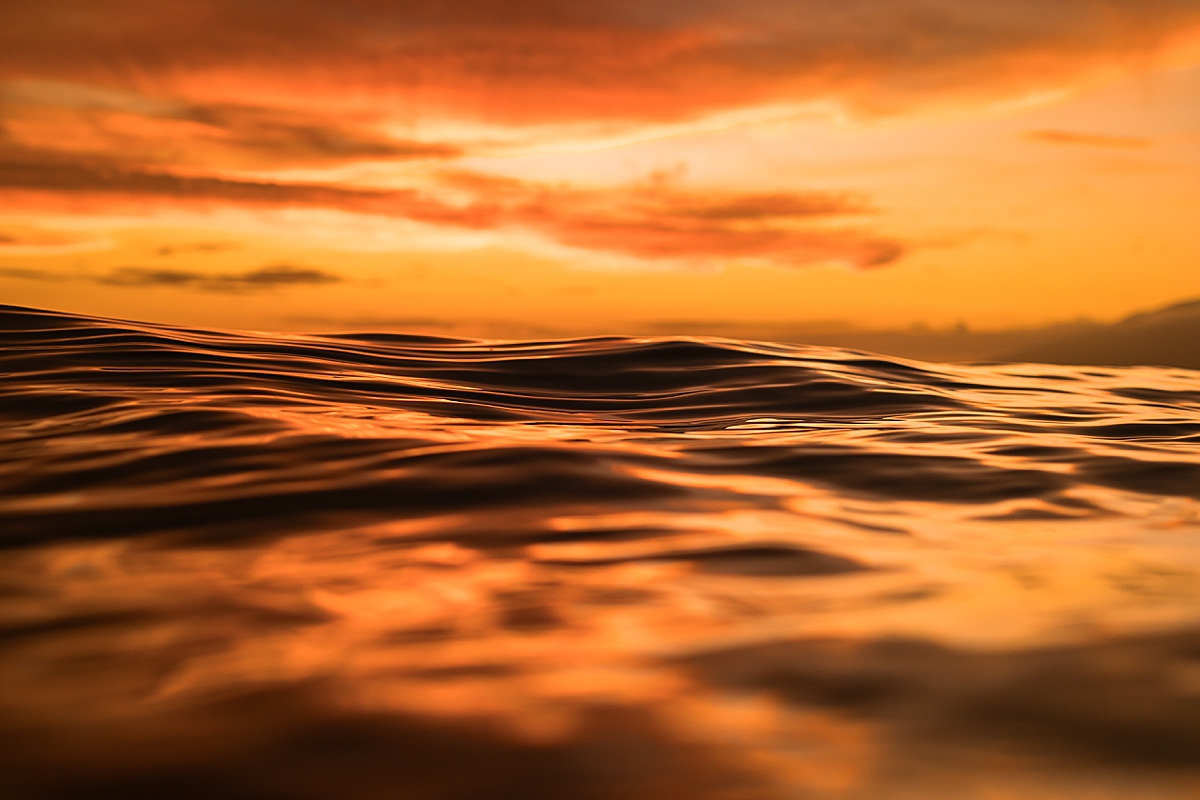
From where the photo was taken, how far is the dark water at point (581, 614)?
3.28 ft

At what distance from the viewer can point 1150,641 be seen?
1.39m

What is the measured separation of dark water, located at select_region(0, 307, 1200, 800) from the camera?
3.28 feet

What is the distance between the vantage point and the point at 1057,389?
7.64m

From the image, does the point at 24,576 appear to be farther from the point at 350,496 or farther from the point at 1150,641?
the point at 1150,641

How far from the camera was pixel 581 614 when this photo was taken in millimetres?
1505

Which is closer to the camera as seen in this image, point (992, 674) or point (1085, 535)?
point (992, 674)

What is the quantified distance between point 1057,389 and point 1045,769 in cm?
745

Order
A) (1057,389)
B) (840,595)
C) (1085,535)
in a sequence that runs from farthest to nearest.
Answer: (1057,389)
(1085,535)
(840,595)

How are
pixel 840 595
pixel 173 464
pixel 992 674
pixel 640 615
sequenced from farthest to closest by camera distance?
pixel 173 464, pixel 840 595, pixel 640 615, pixel 992 674

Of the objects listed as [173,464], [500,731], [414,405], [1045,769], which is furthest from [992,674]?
[414,405]

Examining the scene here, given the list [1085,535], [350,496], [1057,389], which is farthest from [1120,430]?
[350,496]

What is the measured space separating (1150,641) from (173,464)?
2.53 metres

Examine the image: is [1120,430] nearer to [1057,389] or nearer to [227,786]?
[1057,389]

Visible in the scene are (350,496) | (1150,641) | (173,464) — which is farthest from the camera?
(173,464)
